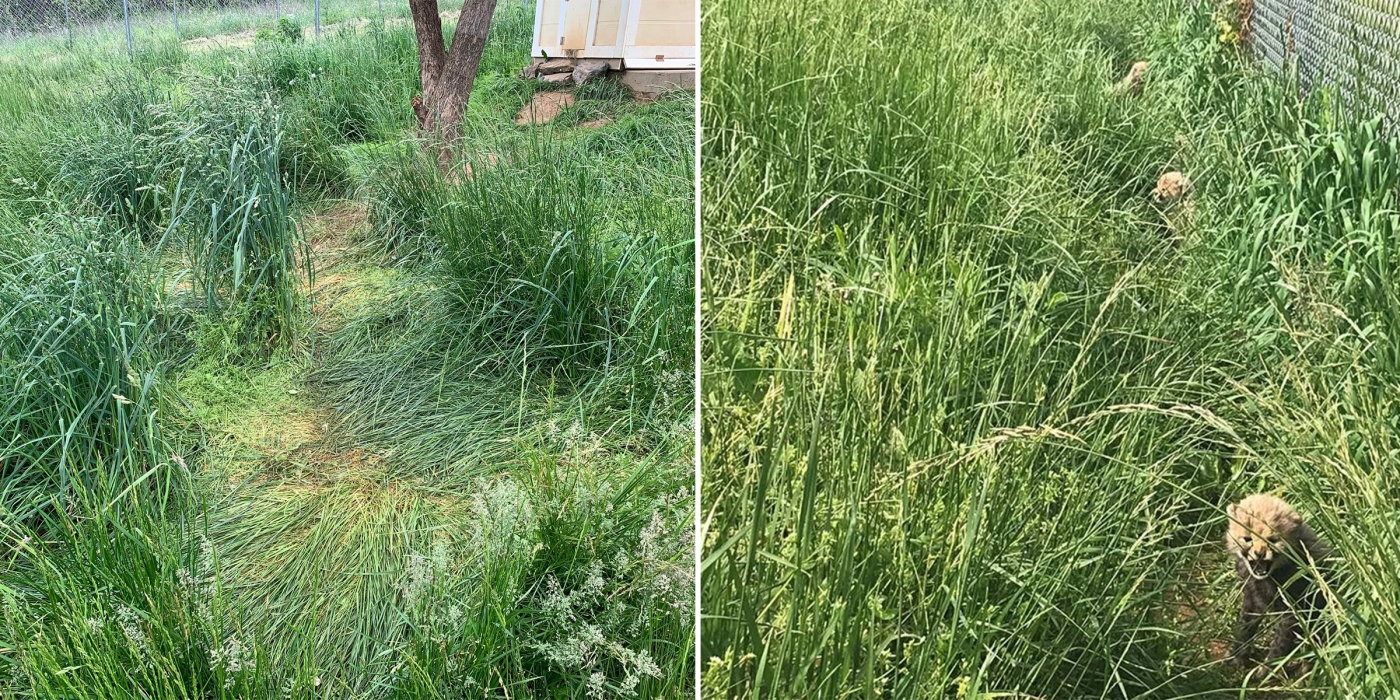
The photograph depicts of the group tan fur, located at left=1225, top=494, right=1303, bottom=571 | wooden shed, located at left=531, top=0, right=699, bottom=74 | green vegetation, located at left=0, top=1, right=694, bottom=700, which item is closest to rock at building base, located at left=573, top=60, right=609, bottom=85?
wooden shed, located at left=531, top=0, right=699, bottom=74

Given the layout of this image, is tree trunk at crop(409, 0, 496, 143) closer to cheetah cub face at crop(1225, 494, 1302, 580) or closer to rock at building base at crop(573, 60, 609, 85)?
rock at building base at crop(573, 60, 609, 85)

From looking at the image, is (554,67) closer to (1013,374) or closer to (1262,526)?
(1013,374)

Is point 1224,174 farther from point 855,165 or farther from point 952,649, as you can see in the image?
point 952,649

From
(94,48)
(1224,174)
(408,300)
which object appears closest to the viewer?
(1224,174)

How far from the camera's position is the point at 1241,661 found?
1.53 meters

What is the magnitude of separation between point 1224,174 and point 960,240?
41.7 inches

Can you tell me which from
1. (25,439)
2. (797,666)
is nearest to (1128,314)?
(797,666)

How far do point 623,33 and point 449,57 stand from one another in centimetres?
223

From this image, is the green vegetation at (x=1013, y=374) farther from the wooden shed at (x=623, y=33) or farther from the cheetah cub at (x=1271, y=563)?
the wooden shed at (x=623, y=33)

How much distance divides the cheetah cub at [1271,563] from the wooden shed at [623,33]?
5634 millimetres

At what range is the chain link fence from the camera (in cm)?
965

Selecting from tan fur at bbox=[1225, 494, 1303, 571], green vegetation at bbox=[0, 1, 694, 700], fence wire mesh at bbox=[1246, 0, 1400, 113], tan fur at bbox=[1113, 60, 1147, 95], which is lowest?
green vegetation at bbox=[0, 1, 694, 700]

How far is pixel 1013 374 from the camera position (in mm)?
1811

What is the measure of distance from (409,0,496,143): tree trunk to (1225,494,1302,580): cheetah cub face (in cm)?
400
